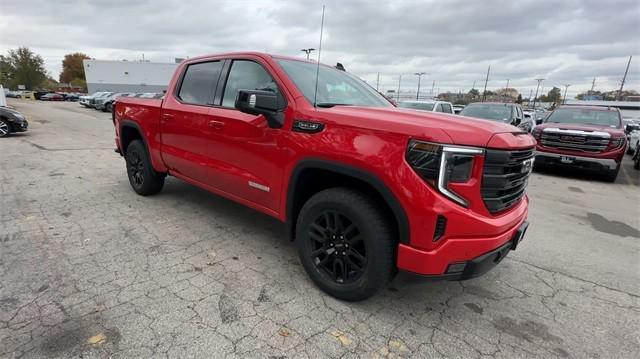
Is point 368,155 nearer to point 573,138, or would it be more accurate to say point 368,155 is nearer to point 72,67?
point 573,138

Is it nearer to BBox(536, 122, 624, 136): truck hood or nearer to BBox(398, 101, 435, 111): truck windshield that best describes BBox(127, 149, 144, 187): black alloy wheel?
BBox(398, 101, 435, 111): truck windshield

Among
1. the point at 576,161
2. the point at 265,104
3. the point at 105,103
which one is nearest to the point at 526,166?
the point at 265,104

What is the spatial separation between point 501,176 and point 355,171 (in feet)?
3.11

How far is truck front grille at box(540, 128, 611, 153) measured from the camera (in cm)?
768

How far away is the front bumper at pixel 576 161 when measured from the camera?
766cm

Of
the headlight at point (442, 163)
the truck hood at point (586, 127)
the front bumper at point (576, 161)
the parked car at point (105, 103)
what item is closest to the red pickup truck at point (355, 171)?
the headlight at point (442, 163)

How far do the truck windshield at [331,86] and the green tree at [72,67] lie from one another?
11640 cm

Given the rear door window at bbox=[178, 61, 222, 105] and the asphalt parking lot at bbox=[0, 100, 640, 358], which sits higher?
the rear door window at bbox=[178, 61, 222, 105]

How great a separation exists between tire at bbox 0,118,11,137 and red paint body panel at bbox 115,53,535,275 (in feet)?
37.8

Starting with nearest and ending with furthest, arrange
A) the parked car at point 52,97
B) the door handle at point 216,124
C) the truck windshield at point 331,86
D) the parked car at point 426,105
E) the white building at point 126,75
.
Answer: the truck windshield at point 331,86 → the door handle at point 216,124 → the parked car at point 426,105 → the parked car at point 52,97 → the white building at point 126,75

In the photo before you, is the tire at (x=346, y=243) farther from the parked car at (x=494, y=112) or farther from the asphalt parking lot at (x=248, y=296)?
the parked car at (x=494, y=112)

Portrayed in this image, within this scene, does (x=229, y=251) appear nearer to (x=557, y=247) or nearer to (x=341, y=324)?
(x=341, y=324)

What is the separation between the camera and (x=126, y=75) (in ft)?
181

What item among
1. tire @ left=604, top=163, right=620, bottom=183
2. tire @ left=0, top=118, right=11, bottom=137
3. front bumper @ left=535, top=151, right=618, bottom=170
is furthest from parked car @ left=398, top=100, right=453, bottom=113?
tire @ left=0, top=118, right=11, bottom=137
